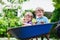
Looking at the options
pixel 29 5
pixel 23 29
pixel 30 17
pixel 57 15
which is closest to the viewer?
pixel 23 29

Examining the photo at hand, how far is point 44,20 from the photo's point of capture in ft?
24.5

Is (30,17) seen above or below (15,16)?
above

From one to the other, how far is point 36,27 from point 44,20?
4.44 ft

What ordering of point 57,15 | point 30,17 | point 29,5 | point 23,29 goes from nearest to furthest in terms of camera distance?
point 23,29 < point 30,17 < point 57,15 < point 29,5

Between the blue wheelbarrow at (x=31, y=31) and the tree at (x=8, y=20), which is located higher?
the blue wheelbarrow at (x=31, y=31)

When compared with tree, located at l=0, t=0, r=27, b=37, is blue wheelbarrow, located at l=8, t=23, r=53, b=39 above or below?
above

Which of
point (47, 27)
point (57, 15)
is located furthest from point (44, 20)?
point (57, 15)

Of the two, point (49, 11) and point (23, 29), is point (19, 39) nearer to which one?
point (23, 29)

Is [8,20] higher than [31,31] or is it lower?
lower

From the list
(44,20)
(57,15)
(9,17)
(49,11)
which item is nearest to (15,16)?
(9,17)

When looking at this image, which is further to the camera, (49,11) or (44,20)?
(49,11)

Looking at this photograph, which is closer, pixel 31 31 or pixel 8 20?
pixel 31 31

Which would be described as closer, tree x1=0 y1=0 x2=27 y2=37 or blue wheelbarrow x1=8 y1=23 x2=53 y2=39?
blue wheelbarrow x1=8 y1=23 x2=53 y2=39

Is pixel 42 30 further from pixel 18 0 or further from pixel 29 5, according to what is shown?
pixel 29 5
